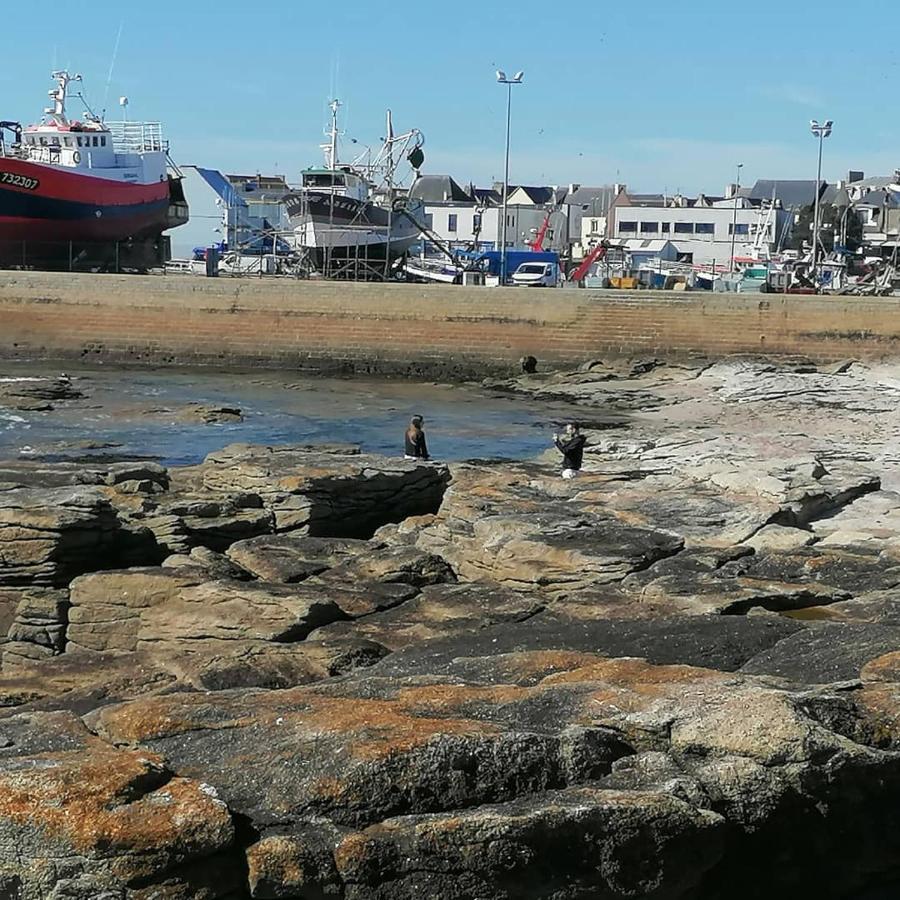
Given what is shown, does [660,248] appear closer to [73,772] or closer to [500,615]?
[500,615]

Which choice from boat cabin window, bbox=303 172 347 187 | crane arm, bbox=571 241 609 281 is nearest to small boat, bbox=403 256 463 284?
boat cabin window, bbox=303 172 347 187

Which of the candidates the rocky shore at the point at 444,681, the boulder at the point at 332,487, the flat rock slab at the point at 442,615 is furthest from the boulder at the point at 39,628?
the boulder at the point at 332,487

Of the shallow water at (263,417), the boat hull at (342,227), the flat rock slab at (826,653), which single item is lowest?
the shallow water at (263,417)

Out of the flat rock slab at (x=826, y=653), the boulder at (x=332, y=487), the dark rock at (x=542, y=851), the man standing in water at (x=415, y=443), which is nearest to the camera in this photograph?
the dark rock at (x=542, y=851)

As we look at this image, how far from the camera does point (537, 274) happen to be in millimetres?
57656

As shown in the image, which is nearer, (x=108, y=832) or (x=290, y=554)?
(x=108, y=832)

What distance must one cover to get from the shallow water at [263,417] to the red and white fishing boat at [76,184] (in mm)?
10285

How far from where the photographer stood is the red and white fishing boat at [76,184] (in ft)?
156

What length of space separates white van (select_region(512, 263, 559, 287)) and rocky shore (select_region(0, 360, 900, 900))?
123ft

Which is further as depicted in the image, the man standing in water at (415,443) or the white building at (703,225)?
the white building at (703,225)

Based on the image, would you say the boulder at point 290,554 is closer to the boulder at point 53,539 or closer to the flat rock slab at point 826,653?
the boulder at point 53,539

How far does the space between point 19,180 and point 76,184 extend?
7.32 ft

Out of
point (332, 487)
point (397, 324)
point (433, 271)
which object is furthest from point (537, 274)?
point (332, 487)

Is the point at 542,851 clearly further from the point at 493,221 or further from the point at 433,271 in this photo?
the point at 493,221
